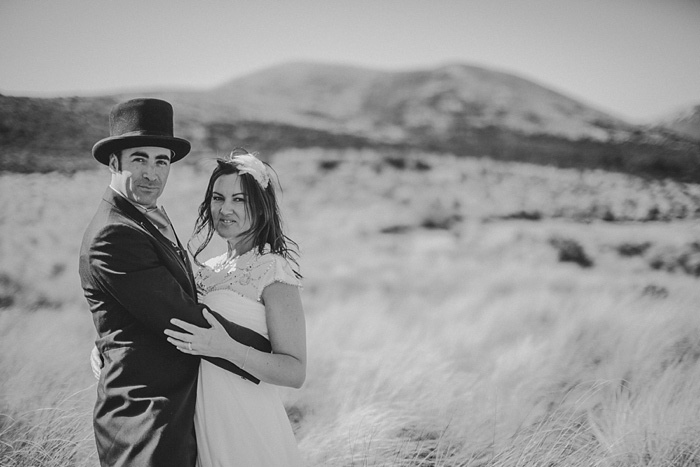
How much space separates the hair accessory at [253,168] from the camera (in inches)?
90.8

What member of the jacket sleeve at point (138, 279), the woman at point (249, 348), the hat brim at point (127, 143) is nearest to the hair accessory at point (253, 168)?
the woman at point (249, 348)

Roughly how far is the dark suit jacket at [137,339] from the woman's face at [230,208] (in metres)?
0.38

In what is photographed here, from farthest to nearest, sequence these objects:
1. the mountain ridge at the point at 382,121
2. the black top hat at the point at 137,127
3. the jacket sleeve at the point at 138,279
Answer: the mountain ridge at the point at 382,121 → the black top hat at the point at 137,127 → the jacket sleeve at the point at 138,279

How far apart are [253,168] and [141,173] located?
0.50 m

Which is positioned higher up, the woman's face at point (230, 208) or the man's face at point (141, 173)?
the man's face at point (141, 173)

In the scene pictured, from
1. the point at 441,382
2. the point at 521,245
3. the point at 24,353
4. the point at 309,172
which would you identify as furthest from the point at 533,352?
the point at 309,172

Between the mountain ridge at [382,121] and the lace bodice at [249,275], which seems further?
the mountain ridge at [382,121]

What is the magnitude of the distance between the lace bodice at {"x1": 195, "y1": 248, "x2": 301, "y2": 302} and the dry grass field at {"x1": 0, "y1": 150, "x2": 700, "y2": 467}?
5.00 ft

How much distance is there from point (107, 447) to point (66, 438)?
4.75 feet

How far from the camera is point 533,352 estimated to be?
16.3 ft

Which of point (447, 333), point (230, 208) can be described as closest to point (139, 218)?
point (230, 208)

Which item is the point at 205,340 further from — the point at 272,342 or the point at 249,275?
the point at 249,275

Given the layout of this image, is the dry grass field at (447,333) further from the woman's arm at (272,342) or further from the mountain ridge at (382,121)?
the mountain ridge at (382,121)

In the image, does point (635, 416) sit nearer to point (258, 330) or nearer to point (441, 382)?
point (441, 382)
